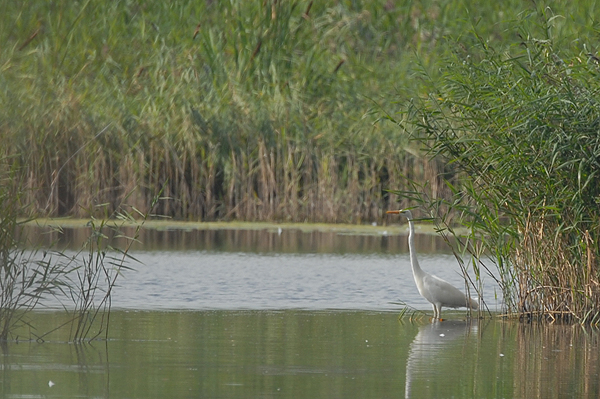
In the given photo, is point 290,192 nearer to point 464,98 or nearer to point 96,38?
point 96,38

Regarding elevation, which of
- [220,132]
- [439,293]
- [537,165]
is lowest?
[439,293]

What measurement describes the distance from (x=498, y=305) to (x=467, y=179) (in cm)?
198

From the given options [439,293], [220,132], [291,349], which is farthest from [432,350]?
[220,132]

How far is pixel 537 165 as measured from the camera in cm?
941

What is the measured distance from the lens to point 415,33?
26.0 meters

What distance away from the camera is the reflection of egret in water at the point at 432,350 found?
22.7 feet

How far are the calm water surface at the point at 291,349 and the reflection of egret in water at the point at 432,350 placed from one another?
0.01 metres

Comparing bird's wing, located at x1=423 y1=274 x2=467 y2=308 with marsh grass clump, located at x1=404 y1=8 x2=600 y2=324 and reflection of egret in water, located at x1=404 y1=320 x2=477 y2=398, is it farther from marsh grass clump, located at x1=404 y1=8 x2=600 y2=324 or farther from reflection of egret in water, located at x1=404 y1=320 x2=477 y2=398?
marsh grass clump, located at x1=404 y1=8 x2=600 y2=324

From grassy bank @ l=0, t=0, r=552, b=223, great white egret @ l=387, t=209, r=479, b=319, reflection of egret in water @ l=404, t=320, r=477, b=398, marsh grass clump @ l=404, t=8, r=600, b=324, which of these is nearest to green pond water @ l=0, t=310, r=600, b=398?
reflection of egret in water @ l=404, t=320, r=477, b=398

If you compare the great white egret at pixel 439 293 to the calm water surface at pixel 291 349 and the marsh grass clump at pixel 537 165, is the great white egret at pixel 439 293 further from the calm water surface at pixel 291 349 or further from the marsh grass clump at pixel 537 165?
the marsh grass clump at pixel 537 165

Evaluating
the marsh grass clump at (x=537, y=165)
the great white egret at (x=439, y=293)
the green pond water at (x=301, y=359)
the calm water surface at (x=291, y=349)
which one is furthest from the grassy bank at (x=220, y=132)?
the green pond water at (x=301, y=359)

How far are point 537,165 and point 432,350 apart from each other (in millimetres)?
2059

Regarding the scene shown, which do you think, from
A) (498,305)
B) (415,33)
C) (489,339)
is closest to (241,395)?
(489,339)

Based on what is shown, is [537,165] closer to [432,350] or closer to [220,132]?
[432,350]
